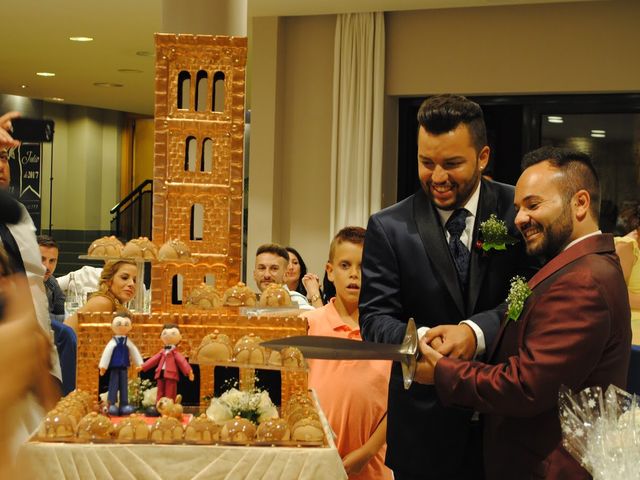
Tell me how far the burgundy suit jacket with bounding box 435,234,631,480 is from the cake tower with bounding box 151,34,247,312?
1.08 meters

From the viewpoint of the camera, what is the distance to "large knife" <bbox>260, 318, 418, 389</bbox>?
2.29m

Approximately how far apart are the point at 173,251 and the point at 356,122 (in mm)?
5775

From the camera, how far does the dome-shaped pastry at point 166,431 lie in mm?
2527

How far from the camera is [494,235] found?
2518mm

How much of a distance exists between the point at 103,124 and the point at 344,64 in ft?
40.4

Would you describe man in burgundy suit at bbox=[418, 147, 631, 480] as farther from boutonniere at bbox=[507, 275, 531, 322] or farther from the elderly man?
the elderly man

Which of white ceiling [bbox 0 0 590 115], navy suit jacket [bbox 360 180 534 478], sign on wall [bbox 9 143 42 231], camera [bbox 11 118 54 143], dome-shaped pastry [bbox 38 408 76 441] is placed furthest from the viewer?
sign on wall [bbox 9 143 42 231]

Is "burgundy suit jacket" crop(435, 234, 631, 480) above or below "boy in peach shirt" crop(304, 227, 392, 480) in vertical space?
above

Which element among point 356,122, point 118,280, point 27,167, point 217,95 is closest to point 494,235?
point 217,95

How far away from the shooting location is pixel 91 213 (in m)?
20.1

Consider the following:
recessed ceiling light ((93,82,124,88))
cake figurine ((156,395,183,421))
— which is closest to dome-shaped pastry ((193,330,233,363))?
cake figurine ((156,395,183,421))

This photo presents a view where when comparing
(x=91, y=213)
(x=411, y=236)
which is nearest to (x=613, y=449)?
(x=411, y=236)

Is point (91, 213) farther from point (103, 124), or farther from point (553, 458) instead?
point (553, 458)

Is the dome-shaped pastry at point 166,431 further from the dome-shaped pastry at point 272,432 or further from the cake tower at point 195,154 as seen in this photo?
the cake tower at point 195,154
